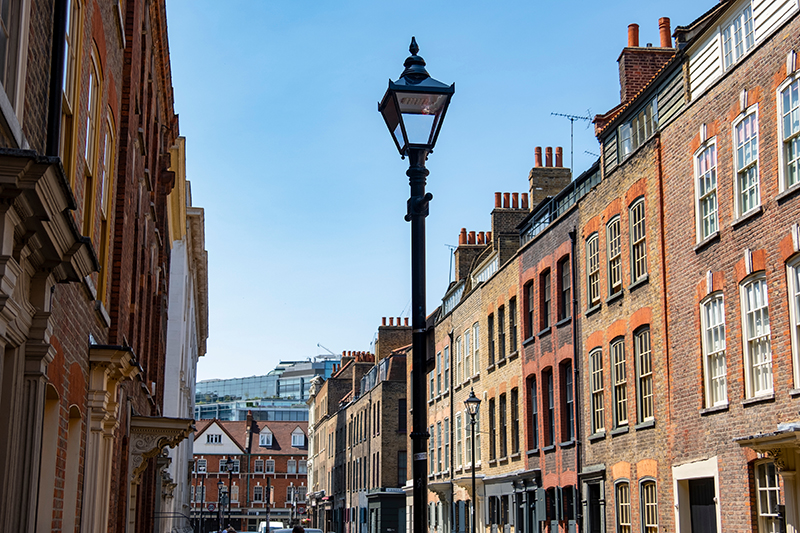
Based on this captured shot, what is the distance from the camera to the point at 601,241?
2431 cm

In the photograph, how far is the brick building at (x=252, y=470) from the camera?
334ft

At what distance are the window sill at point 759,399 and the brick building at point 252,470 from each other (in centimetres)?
8713

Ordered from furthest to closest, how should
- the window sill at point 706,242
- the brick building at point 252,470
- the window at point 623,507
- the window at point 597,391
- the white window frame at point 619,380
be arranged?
the brick building at point 252,470
the window at point 597,391
the white window frame at point 619,380
the window at point 623,507
the window sill at point 706,242

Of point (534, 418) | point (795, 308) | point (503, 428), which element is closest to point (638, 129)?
point (795, 308)

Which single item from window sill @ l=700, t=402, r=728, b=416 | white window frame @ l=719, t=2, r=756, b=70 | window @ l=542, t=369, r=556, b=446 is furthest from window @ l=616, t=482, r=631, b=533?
white window frame @ l=719, t=2, r=756, b=70

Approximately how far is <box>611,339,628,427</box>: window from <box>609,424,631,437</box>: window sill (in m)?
0.12

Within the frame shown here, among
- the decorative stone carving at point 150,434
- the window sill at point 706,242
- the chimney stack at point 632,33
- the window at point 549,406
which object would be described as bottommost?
the decorative stone carving at point 150,434

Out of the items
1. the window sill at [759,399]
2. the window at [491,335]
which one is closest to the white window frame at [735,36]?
the window sill at [759,399]

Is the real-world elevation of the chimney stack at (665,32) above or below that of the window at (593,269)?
above

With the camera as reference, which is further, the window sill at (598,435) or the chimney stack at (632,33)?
the chimney stack at (632,33)

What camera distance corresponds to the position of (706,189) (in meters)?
19.1

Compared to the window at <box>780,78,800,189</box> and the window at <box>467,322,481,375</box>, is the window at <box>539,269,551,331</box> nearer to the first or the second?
the window at <box>467,322,481,375</box>

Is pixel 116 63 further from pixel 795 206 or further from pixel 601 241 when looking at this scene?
pixel 601 241

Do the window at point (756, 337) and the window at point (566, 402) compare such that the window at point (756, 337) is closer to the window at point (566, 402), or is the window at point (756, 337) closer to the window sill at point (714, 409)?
the window sill at point (714, 409)
